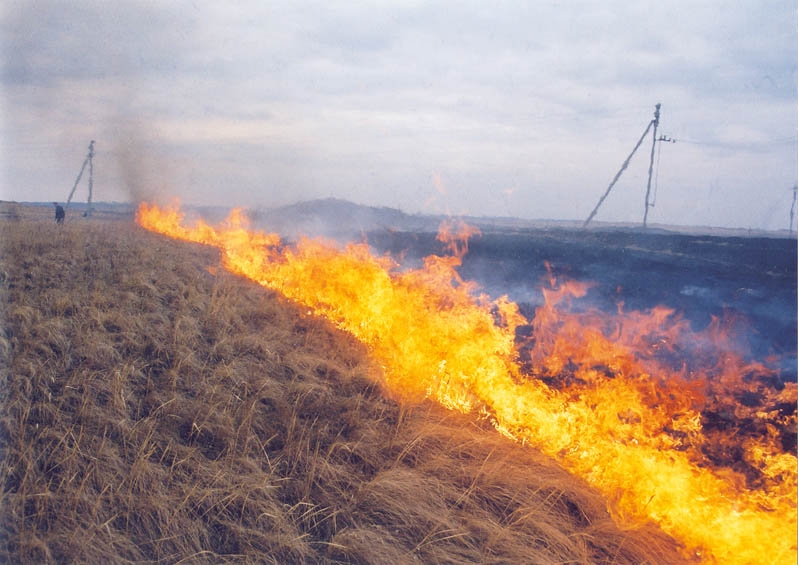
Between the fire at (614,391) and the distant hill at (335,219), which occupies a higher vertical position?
the distant hill at (335,219)

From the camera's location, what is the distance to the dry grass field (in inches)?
152

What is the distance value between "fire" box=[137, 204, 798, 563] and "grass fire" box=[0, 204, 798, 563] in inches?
1.2

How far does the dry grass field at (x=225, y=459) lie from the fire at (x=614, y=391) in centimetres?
47

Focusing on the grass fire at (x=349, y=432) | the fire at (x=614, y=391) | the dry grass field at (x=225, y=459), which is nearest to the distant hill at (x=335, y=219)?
the fire at (x=614, y=391)

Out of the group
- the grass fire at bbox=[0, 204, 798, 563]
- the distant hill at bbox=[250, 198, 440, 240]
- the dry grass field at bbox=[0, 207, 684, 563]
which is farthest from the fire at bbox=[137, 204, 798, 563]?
the distant hill at bbox=[250, 198, 440, 240]

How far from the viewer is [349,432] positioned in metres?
5.59

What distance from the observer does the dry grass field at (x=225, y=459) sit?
3859 mm

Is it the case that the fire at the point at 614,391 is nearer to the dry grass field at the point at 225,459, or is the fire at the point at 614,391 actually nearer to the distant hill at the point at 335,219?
the dry grass field at the point at 225,459

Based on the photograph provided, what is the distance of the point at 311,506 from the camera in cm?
439

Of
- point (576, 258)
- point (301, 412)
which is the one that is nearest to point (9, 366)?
point (301, 412)

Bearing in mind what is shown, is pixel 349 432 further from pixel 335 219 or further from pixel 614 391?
pixel 335 219

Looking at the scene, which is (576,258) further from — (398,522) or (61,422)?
(61,422)

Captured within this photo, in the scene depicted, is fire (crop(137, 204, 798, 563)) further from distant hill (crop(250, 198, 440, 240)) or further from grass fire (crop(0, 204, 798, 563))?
distant hill (crop(250, 198, 440, 240))

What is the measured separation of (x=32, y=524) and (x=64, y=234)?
6.81 m
